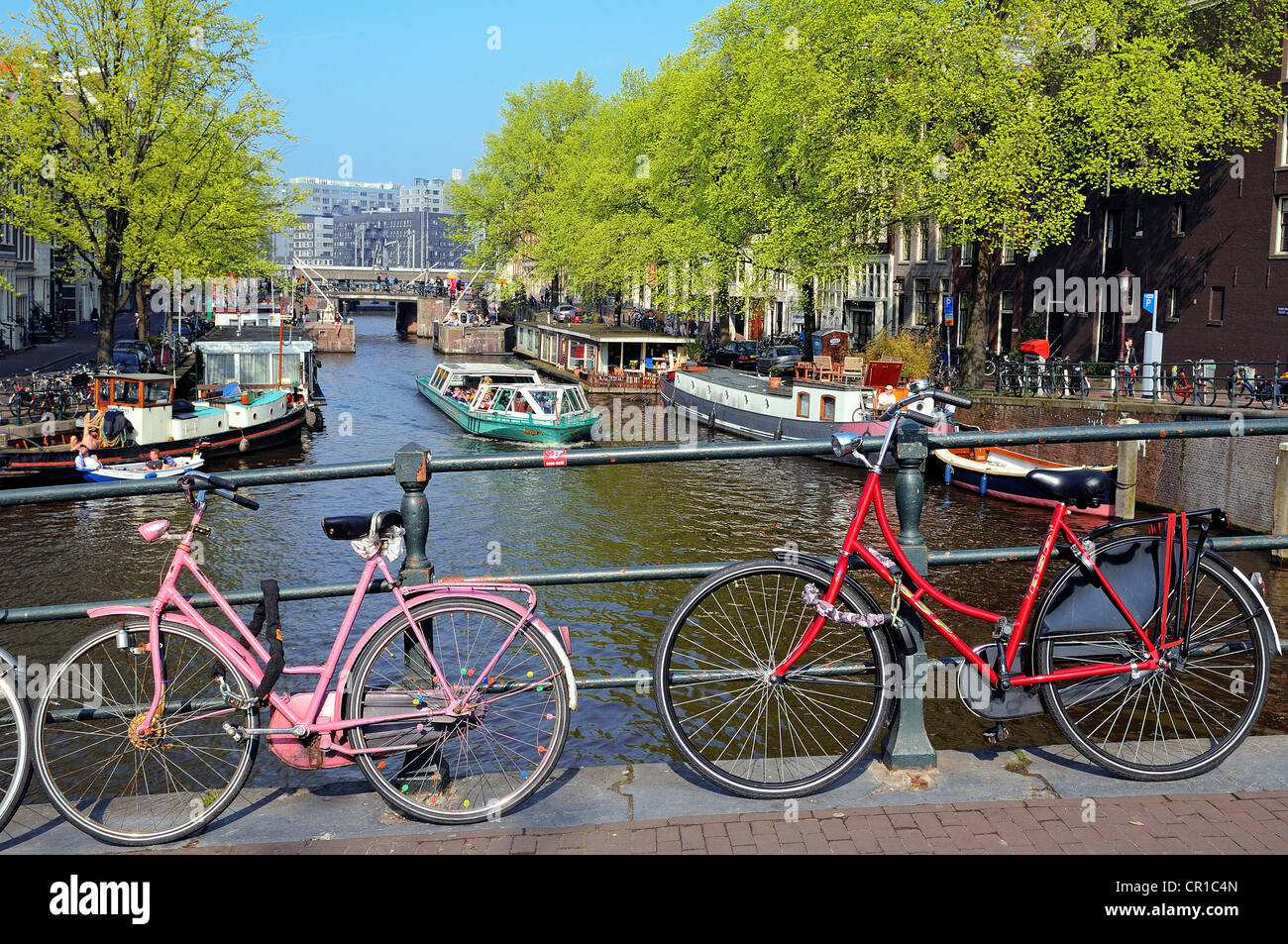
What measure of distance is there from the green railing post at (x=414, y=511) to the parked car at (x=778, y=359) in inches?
1971

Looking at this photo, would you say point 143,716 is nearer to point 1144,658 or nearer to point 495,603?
point 495,603

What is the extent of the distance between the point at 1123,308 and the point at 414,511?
42829mm

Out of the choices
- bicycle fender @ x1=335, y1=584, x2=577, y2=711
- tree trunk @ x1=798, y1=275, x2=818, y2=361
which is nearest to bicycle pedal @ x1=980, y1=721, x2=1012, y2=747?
bicycle fender @ x1=335, y1=584, x2=577, y2=711

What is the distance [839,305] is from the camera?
70250mm

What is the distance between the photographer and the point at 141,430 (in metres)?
34.2

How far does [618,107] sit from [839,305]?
53.9ft

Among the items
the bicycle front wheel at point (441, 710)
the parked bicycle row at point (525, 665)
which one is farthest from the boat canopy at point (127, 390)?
the bicycle front wheel at point (441, 710)

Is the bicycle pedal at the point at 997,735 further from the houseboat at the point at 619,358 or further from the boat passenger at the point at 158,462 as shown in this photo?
the houseboat at the point at 619,358

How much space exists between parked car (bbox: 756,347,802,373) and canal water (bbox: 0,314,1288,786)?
62.0ft

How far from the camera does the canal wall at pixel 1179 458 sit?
25.4m

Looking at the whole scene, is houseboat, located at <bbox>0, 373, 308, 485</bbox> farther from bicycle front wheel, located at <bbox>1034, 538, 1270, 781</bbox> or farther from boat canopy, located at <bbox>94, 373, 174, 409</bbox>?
bicycle front wheel, located at <bbox>1034, 538, 1270, 781</bbox>

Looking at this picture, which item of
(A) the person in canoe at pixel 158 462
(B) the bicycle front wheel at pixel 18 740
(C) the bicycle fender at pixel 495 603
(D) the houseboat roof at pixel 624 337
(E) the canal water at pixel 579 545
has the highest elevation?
(D) the houseboat roof at pixel 624 337
